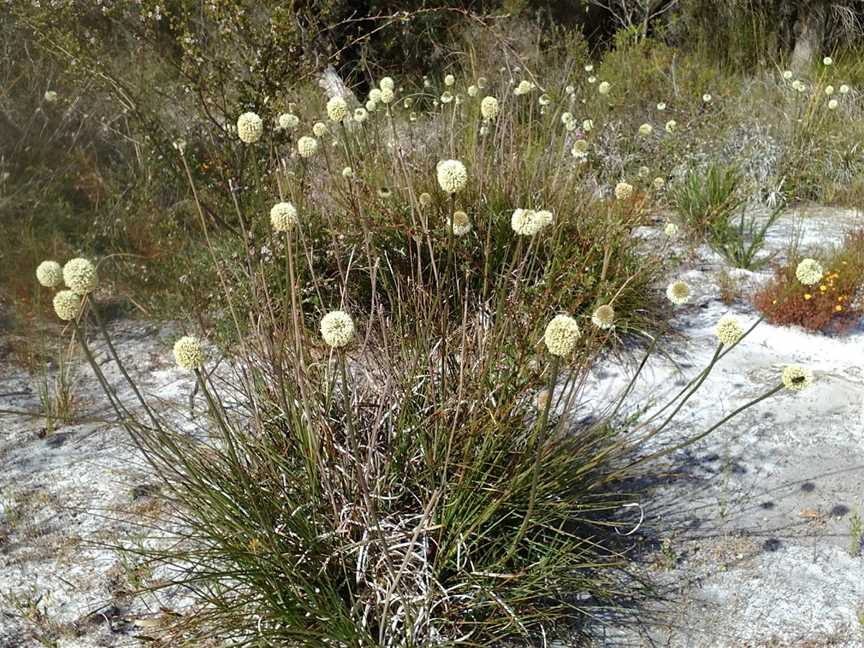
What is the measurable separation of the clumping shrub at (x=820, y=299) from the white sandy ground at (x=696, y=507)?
0.08 metres

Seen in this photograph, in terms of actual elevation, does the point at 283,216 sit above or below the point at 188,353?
above

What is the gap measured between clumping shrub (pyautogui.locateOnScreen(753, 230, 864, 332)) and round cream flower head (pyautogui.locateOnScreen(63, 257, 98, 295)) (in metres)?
3.05

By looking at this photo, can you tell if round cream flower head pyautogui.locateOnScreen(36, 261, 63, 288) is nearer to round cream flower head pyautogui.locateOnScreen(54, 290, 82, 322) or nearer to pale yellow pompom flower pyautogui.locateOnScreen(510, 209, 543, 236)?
round cream flower head pyautogui.locateOnScreen(54, 290, 82, 322)

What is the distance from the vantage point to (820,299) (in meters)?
3.59

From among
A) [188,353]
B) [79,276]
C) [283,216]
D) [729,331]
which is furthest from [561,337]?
[79,276]

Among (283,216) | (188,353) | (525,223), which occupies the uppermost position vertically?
(283,216)

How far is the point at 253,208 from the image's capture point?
12.3 feet

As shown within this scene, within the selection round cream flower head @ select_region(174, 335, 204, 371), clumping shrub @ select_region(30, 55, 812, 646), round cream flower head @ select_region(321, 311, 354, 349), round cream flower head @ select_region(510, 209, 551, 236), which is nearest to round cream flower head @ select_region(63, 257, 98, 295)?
clumping shrub @ select_region(30, 55, 812, 646)

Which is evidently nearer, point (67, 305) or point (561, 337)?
point (561, 337)

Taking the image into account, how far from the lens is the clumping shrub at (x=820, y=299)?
359 centimetres

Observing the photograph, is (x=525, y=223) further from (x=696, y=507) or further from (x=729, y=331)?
(x=696, y=507)

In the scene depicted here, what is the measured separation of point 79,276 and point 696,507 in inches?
79.7

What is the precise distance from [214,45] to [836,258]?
3.67 m

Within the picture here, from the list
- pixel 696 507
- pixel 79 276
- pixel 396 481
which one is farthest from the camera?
pixel 696 507
